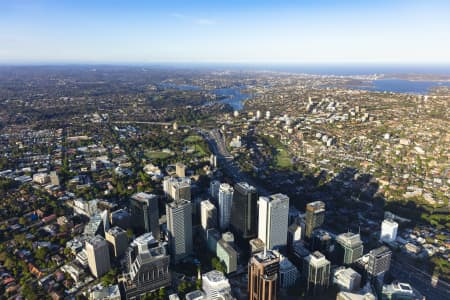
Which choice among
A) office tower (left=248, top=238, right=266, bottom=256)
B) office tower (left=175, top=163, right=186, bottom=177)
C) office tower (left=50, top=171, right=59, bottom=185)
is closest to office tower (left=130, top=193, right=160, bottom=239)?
office tower (left=248, top=238, right=266, bottom=256)

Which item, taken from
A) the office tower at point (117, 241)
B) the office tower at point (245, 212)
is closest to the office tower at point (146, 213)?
the office tower at point (117, 241)

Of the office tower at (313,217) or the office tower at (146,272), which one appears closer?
the office tower at (146,272)

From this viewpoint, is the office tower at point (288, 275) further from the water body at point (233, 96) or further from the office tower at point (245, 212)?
the water body at point (233, 96)

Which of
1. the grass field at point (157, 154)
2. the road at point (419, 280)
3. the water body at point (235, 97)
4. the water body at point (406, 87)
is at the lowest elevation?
the road at point (419, 280)

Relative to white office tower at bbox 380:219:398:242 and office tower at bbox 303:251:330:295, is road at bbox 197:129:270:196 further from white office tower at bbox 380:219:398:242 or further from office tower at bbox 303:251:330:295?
office tower at bbox 303:251:330:295

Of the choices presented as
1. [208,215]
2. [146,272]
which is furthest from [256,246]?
[146,272]

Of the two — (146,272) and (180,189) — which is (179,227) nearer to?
(146,272)
